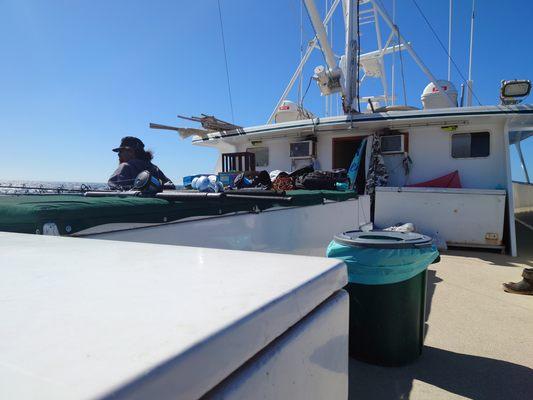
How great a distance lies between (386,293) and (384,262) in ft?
0.68

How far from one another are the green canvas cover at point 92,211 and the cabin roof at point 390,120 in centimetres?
539

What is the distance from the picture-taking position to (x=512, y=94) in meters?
6.28

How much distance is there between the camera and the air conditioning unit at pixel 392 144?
7.24 meters

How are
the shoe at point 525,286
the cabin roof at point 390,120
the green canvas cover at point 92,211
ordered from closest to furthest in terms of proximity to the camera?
the green canvas cover at point 92,211 < the shoe at point 525,286 < the cabin roof at point 390,120

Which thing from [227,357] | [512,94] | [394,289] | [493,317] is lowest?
[493,317]

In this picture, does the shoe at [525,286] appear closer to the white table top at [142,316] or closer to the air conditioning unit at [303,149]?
the white table top at [142,316]

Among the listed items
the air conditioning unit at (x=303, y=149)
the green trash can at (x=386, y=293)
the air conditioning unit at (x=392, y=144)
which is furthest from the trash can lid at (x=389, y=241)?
the air conditioning unit at (x=303, y=149)

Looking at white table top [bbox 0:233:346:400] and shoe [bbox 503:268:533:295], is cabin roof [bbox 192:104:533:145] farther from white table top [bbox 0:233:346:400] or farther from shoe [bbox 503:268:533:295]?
white table top [bbox 0:233:346:400]

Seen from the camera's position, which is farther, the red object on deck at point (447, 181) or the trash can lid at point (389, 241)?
the red object on deck at point (447, 181)

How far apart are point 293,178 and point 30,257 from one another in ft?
15.7

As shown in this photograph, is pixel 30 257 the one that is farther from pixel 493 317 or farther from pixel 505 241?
pixel 505 241

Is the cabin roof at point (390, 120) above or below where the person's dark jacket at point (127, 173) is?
above

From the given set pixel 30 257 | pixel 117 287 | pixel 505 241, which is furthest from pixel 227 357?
pixel 505 241

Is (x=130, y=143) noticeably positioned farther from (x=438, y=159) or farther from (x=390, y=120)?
(x=438, y=159)
